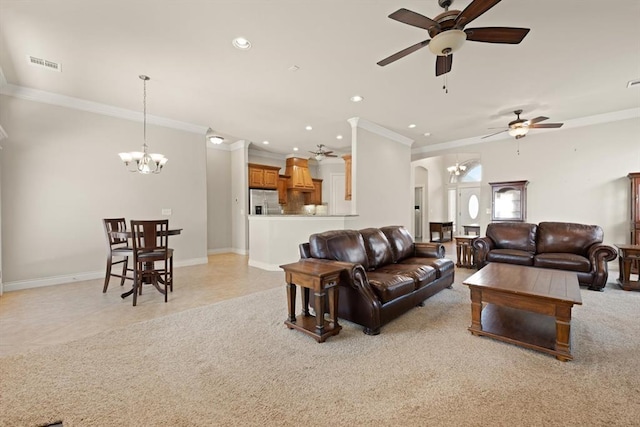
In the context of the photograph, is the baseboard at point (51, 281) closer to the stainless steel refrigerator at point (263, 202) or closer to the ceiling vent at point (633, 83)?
the stainless steel refrigerator at point (263, 202)

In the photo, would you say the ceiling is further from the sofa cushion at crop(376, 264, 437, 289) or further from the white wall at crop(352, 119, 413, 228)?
the sofa cushion at crop(376, 264, 437, 289)

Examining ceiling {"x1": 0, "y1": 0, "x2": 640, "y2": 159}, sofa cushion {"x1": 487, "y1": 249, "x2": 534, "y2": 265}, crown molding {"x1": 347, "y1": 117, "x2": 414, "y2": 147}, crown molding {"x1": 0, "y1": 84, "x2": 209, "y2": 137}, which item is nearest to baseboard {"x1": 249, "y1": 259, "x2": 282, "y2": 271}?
ceiling {"x1": 0, "y1": 0, "x2": 640, "y2": 159}

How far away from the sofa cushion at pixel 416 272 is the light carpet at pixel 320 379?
51 centimetres

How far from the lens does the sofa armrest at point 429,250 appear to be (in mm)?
4121

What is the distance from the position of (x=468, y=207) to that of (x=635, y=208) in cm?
668

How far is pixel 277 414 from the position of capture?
1598 millimetres

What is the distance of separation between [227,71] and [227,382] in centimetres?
347

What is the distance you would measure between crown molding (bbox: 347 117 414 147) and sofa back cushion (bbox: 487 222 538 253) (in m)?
2.95

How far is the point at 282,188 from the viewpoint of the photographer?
8.58 metres

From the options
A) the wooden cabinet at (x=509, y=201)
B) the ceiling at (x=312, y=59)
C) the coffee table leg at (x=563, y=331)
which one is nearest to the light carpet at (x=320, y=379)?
the coffee table leg at (x=563, y=331)

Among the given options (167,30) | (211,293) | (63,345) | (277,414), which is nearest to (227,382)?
(277,414)

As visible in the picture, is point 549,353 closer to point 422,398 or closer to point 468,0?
point 422,398

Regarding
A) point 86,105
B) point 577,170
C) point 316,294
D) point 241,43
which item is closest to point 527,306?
point 316,294

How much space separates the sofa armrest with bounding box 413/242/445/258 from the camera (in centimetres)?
412
